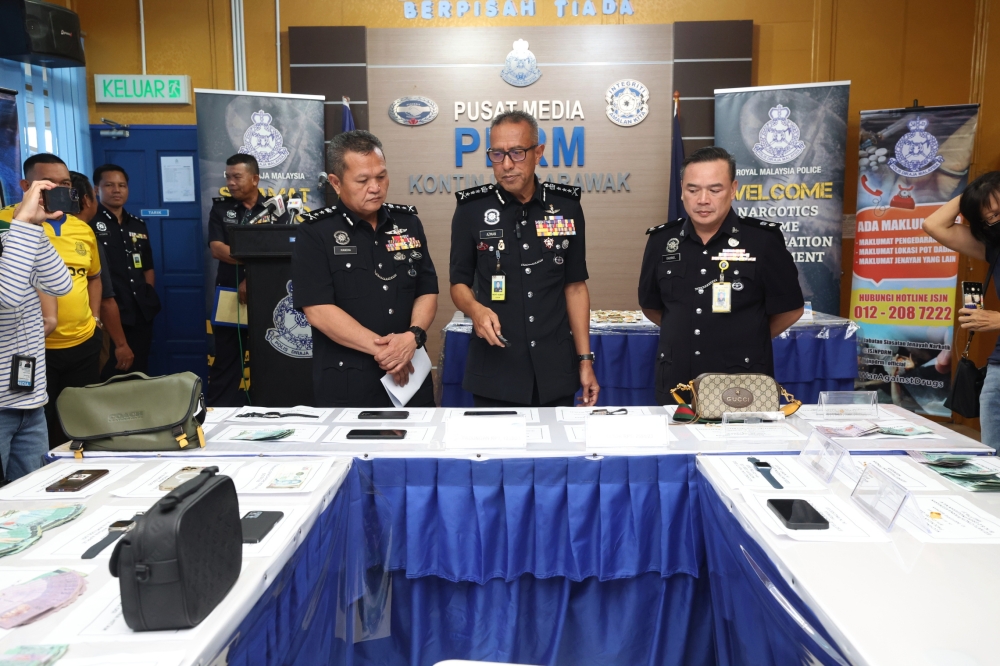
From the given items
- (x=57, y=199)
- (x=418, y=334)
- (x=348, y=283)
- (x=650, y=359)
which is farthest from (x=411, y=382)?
(x=650, y=359)

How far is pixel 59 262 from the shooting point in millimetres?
2354

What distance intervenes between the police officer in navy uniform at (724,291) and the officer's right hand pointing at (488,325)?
24.6 inches

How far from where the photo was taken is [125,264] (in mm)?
4777

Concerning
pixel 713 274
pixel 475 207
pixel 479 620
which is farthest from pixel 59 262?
pixel 713 274

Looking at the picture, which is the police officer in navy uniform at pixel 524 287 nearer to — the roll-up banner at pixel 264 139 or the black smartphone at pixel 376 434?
the black smartphone at pixel 376 434

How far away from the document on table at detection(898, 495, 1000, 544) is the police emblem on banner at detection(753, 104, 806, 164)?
4.03 m

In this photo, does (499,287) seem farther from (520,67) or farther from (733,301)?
(520,67)

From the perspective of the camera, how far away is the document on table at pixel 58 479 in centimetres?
151

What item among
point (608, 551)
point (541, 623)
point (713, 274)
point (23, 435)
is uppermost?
point (713, 274)

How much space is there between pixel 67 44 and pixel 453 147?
8.44ft

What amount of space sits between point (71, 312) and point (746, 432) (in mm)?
2650

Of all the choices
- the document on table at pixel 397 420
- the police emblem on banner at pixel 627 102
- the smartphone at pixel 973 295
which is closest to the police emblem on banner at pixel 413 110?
the police emblem on banner at pixel 627 102

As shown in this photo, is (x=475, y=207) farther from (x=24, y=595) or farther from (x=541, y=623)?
(x=24, y=595)

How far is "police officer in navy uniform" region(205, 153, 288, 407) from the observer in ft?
15.6
